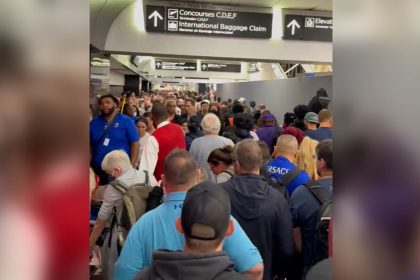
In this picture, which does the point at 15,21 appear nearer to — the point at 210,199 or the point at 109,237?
the point at 210,199

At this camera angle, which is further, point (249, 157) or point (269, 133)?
point (269, 133)

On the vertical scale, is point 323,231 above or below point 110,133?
below

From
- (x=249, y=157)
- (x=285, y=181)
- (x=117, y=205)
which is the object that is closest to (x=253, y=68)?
(x=285, y=181)

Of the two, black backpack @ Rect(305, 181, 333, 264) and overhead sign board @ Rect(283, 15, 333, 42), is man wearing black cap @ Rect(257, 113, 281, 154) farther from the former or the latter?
overhead sign board @ Rect(283, 15, 333, 42)

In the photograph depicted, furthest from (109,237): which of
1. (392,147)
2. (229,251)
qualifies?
(392,147)

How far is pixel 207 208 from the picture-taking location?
151cm

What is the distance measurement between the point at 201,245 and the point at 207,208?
0.40 feet

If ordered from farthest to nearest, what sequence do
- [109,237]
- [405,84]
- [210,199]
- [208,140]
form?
[208,140] → [109,237] → [210,199] → [405,84]

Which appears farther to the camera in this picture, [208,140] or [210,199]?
[208,140]

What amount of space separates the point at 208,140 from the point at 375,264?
3739mm

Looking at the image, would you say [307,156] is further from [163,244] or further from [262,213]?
[163,244]

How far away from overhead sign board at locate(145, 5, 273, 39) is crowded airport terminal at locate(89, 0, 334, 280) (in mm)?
20

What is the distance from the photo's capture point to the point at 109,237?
291 cm

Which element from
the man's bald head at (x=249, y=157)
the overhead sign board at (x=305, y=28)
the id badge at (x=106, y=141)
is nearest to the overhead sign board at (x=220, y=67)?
the overhead sign board at (x=305, y=28)
